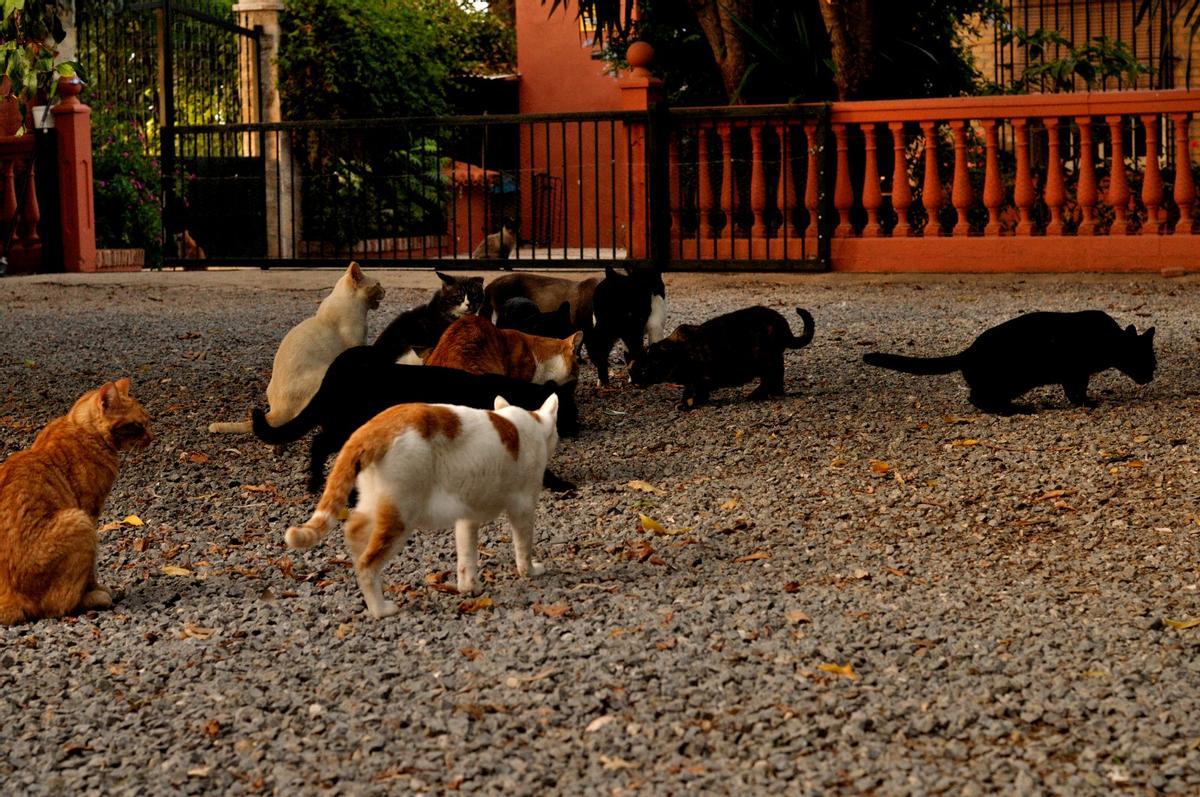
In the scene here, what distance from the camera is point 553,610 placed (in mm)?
3846

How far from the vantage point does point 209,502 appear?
5316 millimetres

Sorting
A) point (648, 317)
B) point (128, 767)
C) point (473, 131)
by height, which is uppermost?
point (473, 131)

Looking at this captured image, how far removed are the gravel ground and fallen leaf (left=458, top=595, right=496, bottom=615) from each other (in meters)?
0.03

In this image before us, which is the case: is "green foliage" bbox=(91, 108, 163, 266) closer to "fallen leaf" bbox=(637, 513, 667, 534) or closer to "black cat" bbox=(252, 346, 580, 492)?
"black cat" bbox=(252, 346, 580, 492)

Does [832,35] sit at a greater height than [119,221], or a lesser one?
greater

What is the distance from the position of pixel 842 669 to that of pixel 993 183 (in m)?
9.78

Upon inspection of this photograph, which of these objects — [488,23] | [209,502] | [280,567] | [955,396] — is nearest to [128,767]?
[280,567]

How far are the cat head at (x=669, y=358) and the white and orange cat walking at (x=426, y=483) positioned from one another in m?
2.64

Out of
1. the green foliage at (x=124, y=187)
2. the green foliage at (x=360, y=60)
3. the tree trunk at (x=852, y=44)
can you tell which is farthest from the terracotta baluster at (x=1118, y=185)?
the green foliage at (x=360, y=60)

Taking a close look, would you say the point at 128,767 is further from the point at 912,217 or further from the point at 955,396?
the point at 912,217

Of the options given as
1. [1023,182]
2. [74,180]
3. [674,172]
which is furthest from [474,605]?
[74,180]

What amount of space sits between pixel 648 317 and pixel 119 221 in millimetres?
11326

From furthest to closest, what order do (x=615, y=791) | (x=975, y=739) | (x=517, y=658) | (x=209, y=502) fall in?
(x=209, y=502) < (x=517, y=658) < (x=975, y=739) < (x=615, y=791)

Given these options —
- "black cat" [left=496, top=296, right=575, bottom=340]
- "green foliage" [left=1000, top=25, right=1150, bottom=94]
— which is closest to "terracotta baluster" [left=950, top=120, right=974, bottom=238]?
"green foliage" [left=1000, top=25, right=1150, bottom=94]
